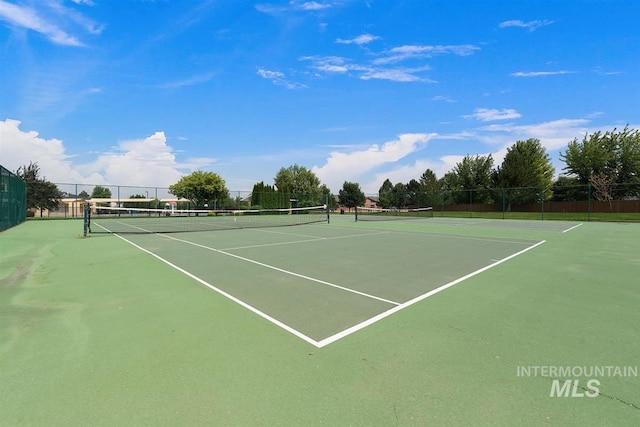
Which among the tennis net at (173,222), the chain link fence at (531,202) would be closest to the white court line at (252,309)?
the tennis net at (173,222)

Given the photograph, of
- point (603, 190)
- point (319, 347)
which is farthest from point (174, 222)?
point (603, 190)

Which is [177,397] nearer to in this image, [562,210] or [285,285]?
[285,285]

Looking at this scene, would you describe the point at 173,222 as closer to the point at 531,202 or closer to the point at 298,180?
the point at 531,202

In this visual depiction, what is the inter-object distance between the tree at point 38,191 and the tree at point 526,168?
53748 millimetres

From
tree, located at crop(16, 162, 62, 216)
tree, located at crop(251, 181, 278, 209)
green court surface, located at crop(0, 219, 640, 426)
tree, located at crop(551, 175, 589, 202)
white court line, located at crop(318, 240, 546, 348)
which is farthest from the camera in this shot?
tree, located at crop(251, 181, 278, 209)

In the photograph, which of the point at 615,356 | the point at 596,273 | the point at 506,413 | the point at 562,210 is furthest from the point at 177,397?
the point at 562,210

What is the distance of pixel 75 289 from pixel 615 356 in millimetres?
7244

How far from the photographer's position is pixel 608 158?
41.8 metres

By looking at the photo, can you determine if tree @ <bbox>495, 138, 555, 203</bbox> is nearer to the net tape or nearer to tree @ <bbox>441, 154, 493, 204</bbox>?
tree @ <bbox>441, 154, 493, 204</bbox>

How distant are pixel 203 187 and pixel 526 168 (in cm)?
4684

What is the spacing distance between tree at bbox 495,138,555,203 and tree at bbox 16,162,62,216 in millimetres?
53748

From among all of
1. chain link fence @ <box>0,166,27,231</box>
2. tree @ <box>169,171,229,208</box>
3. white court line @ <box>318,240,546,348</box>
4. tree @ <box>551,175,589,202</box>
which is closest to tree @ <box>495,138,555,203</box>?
tree @ <box>551,175,589,202</box>

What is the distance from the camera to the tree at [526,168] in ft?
148

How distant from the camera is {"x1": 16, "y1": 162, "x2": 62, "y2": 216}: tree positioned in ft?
105
